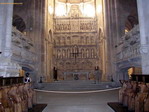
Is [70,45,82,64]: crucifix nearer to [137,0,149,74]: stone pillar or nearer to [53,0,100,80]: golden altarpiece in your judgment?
[53,0,100,80]: golden altarpiece

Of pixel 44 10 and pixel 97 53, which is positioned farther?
pixel 97 53

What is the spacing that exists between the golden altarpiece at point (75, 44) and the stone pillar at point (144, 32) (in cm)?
1889

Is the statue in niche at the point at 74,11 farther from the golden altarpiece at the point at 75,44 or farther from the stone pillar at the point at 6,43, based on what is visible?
the stone pillar at the point at 6,43

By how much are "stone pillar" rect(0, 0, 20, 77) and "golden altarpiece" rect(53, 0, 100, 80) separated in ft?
59.9

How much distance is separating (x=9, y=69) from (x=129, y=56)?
1029 centimetres

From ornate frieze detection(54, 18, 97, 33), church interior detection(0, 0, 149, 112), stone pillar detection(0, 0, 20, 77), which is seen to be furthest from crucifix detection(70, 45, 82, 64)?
stone pillar detection(0, 0, 20, 77)

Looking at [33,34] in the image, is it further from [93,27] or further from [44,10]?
[93,27]

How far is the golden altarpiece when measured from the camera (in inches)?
1171

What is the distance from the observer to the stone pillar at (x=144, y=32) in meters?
10.1

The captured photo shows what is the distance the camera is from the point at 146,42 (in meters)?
10.3

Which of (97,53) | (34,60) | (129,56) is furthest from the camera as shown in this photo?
(97,53)

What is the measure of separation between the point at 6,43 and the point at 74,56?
19140 mm

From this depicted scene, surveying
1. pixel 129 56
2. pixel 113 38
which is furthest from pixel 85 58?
pixel 129 56

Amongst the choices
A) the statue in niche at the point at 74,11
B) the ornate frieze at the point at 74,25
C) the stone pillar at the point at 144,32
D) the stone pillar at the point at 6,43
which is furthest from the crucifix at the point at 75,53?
the stone pillar at the point at 144,32
